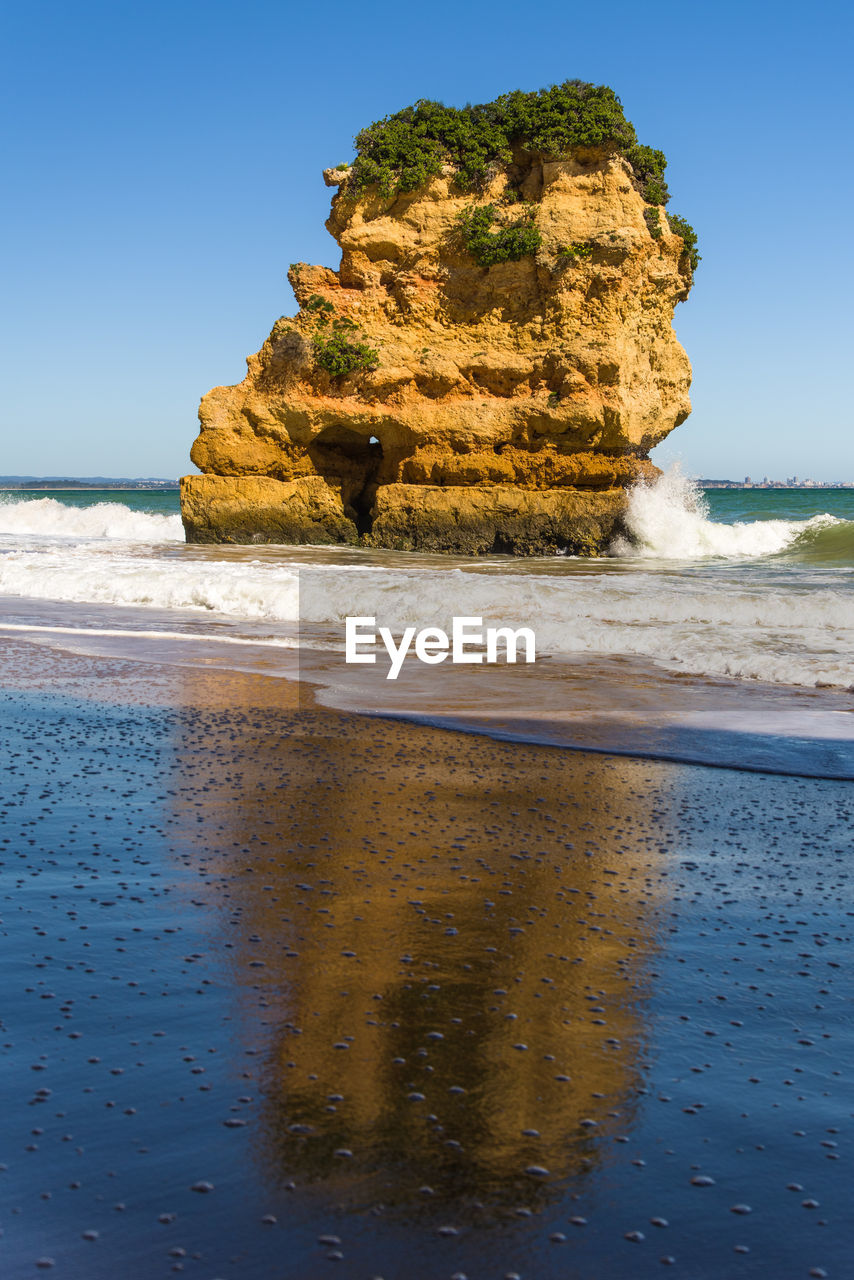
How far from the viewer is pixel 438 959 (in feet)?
9.24

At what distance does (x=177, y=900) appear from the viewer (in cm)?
317

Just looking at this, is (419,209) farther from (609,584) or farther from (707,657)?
(707,657)

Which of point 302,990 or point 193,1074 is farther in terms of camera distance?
point 302,990

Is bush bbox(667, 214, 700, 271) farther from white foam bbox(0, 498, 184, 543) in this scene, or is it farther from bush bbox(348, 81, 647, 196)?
white foam bbox(0, 498, 184, 543)

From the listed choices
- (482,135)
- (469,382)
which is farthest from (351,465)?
(482,135)

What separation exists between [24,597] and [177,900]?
11166 millimetres

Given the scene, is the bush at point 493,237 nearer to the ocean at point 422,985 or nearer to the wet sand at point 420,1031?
the ocean at point 422,985

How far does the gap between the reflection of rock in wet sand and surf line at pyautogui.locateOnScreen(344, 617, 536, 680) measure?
3.17 metres

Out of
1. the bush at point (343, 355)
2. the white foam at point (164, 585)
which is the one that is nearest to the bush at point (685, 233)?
the bush at point (343, 355)

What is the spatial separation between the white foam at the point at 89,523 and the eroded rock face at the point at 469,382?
7.08 m

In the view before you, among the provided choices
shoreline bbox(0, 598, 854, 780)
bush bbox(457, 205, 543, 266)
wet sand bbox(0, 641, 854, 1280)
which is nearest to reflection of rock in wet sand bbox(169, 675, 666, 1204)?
wet sand bbox(0, 641, 854, 1280)

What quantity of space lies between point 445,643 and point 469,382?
13038mm

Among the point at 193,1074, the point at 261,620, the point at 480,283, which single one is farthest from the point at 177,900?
the point at 480,283

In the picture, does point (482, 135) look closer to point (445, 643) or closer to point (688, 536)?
point (688, 536)
